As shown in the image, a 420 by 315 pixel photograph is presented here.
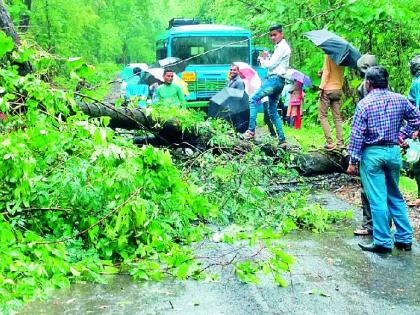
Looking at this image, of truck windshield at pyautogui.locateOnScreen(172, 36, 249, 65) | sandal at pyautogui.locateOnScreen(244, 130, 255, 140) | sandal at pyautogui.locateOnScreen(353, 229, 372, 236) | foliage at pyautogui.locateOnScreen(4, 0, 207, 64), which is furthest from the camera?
foliage at pyautogui.locateOnScreen(4, 0, 207, 64)

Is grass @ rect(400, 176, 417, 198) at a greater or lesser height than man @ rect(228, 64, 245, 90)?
lesser

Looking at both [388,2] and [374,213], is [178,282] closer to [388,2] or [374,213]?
[374,213]

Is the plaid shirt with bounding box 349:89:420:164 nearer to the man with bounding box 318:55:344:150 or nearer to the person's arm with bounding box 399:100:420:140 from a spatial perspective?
the person's arm with bounding box 399:100:420:140

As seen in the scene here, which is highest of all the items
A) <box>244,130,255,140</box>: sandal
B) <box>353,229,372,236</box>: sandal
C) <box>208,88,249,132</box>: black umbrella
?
<box>208,88,249,132</box>: black umbrella

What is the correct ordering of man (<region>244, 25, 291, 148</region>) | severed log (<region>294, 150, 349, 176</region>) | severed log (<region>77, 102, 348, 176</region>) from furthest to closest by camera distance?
man (<region>244, 25, 291, 148</region>), severed log (<region>294, 150, 349, 176</region>), severed log (<region>77, 102, 348, 176</region>)

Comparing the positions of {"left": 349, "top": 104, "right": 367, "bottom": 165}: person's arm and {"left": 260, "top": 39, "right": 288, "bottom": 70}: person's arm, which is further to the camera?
{"left": 260, "top": 39, "right": 288, "bottom": 70}: person's arm

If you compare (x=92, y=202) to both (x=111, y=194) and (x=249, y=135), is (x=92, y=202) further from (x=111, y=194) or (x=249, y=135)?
(x=249, y=135)

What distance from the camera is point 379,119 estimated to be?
6.29 m

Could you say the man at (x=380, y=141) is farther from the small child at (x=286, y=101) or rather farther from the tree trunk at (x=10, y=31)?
the small child at (x=286, y=101)

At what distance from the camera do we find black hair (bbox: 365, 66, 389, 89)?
6375mm

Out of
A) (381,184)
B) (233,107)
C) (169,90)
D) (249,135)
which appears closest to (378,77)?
(381,184)

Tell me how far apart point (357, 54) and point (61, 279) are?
22.9ft

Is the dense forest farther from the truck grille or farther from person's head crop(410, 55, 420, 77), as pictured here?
the truck grille

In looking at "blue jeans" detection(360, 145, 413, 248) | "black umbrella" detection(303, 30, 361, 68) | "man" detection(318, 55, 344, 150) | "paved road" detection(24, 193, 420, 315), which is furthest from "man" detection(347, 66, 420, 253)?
"man" detection(318, 55, 344, 150)
